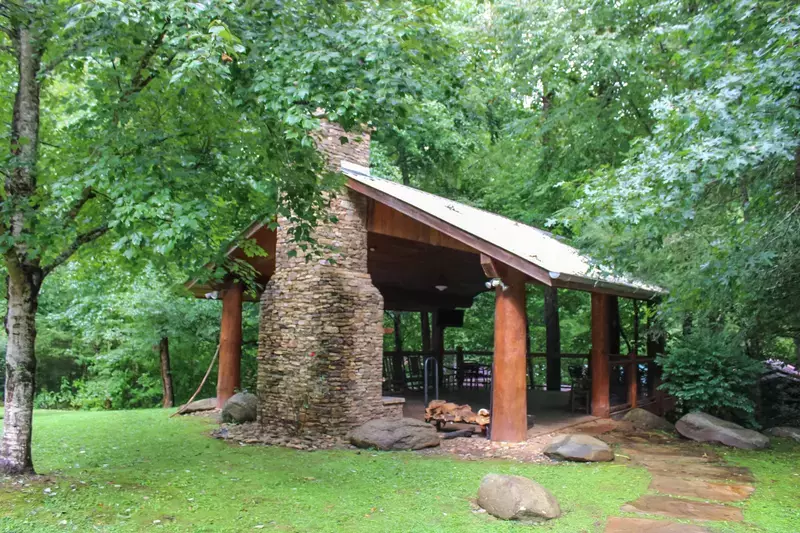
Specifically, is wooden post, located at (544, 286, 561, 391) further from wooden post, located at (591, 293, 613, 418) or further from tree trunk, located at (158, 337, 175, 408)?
tree trunk, located at (158, 337, 175, 408)

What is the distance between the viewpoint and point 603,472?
7035 millimetres

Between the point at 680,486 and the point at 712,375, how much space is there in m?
4.66

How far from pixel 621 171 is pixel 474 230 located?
2.19 metres

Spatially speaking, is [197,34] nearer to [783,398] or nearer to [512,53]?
[512,53]

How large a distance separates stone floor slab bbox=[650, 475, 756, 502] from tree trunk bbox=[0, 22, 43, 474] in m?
6.20

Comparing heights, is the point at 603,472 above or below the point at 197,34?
below

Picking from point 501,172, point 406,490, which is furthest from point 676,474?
point 501,172

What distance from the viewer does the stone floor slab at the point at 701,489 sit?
602cm

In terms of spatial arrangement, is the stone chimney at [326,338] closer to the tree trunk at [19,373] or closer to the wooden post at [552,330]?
the tree trunk at [19,373]

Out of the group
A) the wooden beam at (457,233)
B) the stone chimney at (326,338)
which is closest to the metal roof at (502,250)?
the wooden beam at (457,233)

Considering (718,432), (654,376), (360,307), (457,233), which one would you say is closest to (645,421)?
(718,432)

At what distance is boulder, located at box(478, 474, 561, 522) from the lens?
5102mm

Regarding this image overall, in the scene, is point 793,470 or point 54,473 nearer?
point 54,473

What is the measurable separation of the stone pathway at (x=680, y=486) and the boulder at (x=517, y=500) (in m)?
0.51
